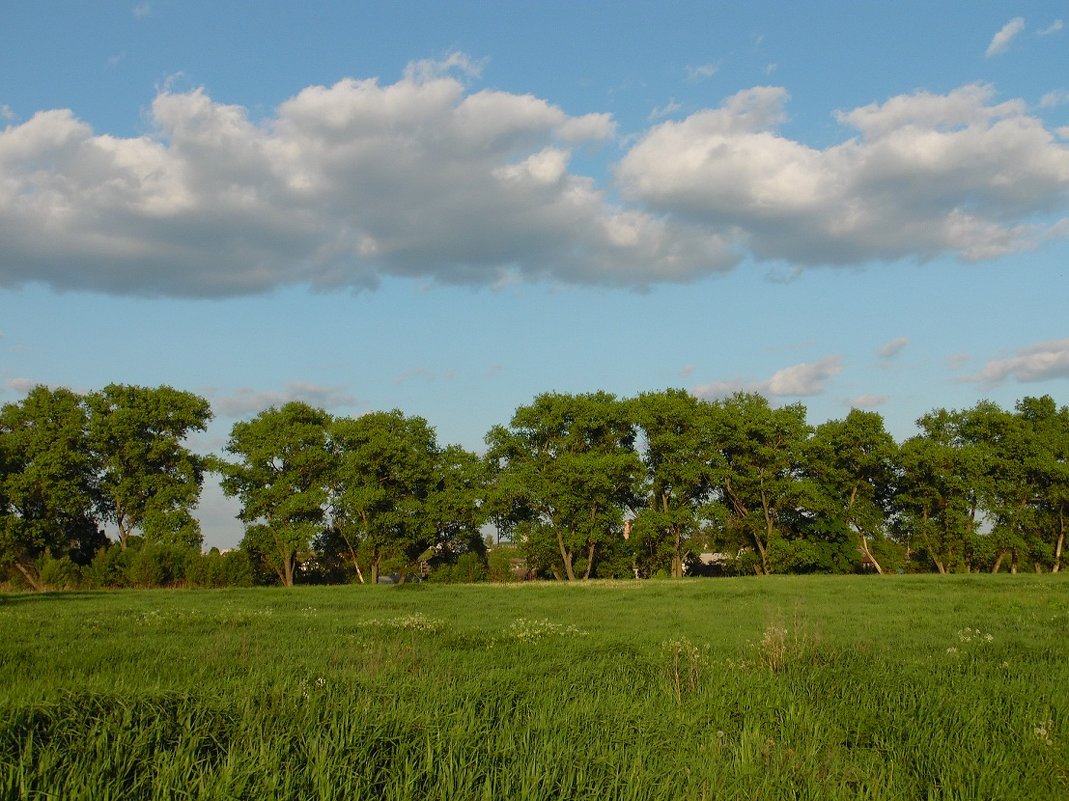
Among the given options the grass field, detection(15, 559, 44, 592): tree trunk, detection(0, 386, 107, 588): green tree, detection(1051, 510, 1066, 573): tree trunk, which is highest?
detection(0, 386, 107, 588): green tree

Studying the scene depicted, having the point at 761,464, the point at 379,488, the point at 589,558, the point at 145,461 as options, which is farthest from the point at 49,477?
the point at 761,464

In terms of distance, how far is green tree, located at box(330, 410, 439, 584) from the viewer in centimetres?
6000

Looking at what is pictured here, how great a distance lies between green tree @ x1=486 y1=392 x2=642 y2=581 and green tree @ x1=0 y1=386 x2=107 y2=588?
30370mm

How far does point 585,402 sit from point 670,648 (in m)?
50.5

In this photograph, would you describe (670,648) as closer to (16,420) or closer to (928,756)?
(928,756)

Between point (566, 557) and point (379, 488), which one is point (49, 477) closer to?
point (379, 488)

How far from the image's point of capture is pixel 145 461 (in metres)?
58.3

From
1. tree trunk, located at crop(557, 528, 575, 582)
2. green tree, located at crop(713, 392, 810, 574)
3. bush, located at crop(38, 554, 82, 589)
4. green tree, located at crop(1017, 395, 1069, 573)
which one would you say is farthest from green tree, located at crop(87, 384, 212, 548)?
green tree, located at crop(1017, 395, 1069, 573)

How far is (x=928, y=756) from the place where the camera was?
7.88 metres

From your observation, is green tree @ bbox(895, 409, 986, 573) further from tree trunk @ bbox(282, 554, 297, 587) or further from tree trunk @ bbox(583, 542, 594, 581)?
tree trunk @ bbox(282, 554, 297, 587)

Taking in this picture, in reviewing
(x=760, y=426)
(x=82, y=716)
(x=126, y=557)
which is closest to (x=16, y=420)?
(x=126, y=557)

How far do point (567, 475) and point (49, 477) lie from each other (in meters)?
37.0

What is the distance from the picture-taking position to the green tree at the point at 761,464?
201ft

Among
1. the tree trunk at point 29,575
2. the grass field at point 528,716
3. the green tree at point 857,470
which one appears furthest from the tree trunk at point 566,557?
the grass field at point 528,716
